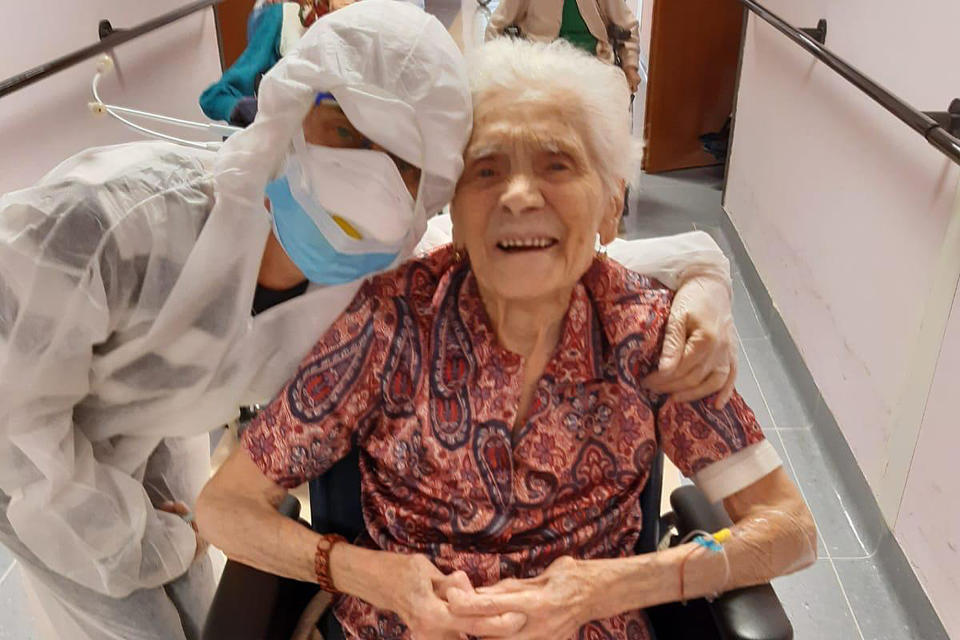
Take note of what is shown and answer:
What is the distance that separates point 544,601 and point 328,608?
1.30ft

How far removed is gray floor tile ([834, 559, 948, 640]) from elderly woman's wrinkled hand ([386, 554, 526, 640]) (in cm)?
121

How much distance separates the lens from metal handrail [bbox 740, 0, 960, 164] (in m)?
1.67

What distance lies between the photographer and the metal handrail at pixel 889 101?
1.67 meters

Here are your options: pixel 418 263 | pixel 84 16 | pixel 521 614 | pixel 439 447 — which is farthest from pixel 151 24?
pixel 521 614

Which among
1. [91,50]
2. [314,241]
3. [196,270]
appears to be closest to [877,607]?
[314,241]

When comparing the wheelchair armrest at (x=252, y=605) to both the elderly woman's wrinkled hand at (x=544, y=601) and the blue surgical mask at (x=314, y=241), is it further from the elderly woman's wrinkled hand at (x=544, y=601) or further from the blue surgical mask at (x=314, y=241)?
the blue surgical mask at (x=314, y=241)

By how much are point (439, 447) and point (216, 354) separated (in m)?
0.36

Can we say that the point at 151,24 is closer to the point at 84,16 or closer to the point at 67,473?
the point at 84,16

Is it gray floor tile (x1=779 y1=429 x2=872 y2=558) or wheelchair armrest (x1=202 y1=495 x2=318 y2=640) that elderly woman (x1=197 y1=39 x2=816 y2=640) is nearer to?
wheelchair armrest (x1=202 y1=495 x2=318 y2=640)

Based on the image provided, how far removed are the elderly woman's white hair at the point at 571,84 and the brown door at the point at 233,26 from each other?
11.8ft

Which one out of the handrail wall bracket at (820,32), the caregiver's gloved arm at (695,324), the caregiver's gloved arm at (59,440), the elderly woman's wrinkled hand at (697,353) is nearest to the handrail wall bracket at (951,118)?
the caregiver's gloved arm at (695,324)

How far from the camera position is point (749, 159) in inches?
140

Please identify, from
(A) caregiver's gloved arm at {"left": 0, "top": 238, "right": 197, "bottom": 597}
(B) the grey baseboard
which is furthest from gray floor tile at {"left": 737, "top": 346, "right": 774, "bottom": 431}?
(A) caregiver's gloved arm at {"left": 0, "top": 238, "right": 197, "bottom": 597}

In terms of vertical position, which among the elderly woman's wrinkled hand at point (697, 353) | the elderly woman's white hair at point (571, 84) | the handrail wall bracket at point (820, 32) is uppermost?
the elderly woman's white hair at point (571, 84)
